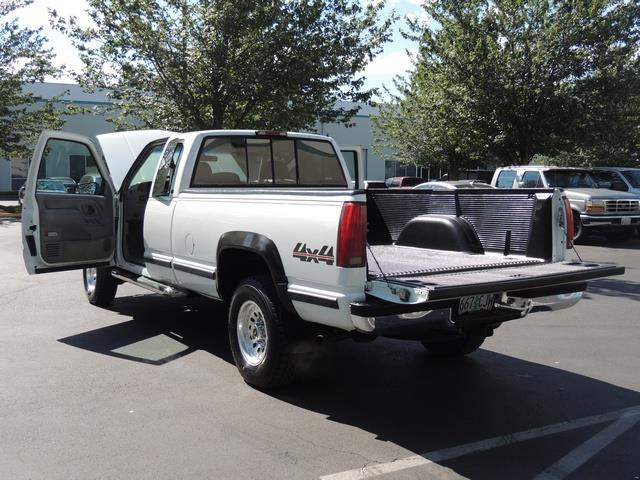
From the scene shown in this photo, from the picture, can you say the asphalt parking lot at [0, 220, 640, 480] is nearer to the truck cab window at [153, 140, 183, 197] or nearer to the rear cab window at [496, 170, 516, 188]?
the truck cab window at [153, 140, 183, 197]

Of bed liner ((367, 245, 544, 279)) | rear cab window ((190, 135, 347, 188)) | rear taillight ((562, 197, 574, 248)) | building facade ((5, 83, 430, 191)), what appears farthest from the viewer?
building facade ((5, 83, 430, 191))

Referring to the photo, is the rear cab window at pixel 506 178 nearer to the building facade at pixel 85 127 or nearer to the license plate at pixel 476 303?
the license plate at pixel 476 303

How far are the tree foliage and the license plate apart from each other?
1590cm

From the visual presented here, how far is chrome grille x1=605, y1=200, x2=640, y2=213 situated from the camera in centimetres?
1527

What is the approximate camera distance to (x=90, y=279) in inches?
320

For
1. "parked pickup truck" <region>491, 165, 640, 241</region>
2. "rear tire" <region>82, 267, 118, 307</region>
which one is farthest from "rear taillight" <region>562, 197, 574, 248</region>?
"parked pickup truck" <region>491, 165, 640, 241</region>

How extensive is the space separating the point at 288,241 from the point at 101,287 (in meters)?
4.35

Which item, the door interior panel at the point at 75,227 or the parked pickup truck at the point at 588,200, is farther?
the parked pickup truck at the point at 588,200

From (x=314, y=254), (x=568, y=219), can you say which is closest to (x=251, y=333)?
(x=314, y=254)

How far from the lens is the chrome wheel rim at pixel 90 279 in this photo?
7886 millimetres

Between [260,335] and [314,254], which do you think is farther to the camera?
[260,335]

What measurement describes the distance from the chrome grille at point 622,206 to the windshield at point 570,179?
4.20 ft

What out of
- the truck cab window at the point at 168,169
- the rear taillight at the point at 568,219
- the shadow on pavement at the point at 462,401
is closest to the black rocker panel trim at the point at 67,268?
the truck cab window at the point at 168,169

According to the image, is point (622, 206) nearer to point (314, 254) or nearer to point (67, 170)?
point (67, 170)
